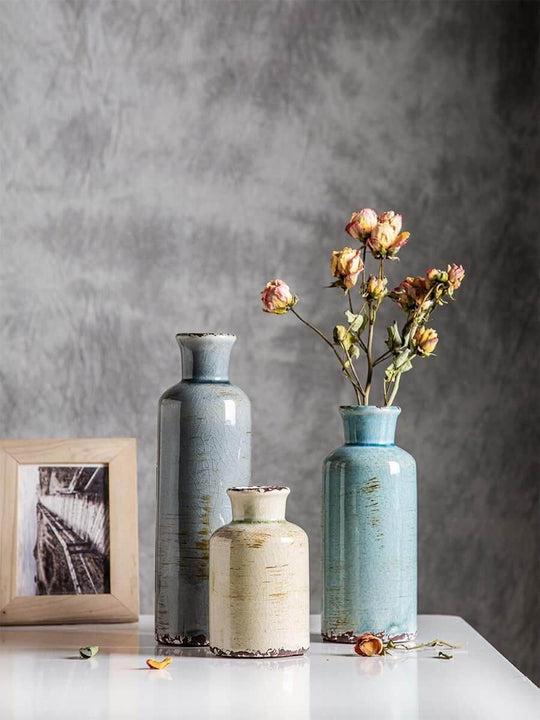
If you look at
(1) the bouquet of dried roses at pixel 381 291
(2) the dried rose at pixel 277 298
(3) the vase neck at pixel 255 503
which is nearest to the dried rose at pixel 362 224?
(1) the bouquet of dried roses at pixel 381 291

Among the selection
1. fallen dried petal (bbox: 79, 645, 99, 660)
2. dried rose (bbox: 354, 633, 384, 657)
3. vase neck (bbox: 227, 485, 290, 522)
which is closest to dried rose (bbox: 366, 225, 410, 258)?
vase neck (bbox: 227, 485, 290, 522)

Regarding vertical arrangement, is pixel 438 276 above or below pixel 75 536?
above

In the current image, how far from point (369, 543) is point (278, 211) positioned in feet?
2.80

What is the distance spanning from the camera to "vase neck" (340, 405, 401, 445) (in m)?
1.18

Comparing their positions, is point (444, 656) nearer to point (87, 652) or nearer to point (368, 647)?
point (368, 647)

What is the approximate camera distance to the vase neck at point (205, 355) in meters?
1.18

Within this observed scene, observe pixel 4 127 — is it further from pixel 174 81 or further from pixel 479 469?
pixel 479 469

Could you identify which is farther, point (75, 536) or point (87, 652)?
point (75, 536)

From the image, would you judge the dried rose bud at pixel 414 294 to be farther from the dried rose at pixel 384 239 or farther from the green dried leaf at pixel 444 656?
the green dried leaf at pixel 444 656

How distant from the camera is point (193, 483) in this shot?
1.16m

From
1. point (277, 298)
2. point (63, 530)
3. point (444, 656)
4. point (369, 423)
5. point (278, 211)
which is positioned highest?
point (278, 211)

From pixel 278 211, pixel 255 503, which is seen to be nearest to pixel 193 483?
pixel 255 503

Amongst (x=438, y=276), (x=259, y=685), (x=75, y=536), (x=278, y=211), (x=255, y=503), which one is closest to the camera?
(x=259, y=685)

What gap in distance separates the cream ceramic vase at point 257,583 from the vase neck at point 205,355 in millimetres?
165
